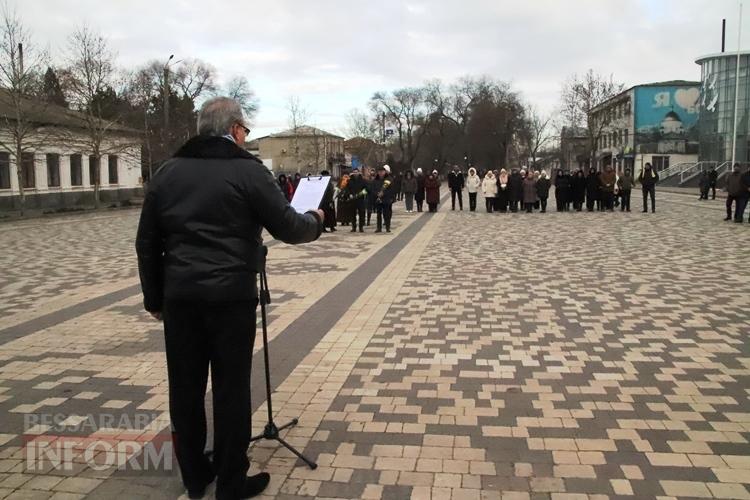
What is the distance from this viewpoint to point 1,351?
621 cm

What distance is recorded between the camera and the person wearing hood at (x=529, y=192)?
973 inches

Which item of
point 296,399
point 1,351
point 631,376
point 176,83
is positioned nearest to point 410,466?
point 296,399

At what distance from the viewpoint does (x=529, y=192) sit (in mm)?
24734

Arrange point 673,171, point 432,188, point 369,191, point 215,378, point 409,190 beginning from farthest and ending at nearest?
point 673,171, point 409,190, point 432,188, point 369,191, point 215,378

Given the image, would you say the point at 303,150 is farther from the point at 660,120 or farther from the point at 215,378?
the point at 215,378

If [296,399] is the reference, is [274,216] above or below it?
above

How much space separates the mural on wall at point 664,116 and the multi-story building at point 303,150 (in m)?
36.0

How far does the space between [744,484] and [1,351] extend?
6214 millimetres

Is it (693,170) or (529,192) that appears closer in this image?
(529,192)

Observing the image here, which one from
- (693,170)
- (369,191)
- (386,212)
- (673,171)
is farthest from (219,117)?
(673,171)

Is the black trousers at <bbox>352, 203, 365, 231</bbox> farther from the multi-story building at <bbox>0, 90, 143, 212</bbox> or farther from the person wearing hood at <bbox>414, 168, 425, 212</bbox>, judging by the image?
the multi-story building at <bbox>0, 90, 143, 212</bbox>

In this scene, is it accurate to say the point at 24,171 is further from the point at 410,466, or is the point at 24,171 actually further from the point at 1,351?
the point at 410,466

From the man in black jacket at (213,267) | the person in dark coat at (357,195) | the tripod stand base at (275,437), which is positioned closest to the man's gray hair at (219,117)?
the man in black jacket at (213,267)

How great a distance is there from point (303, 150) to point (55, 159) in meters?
46.8
